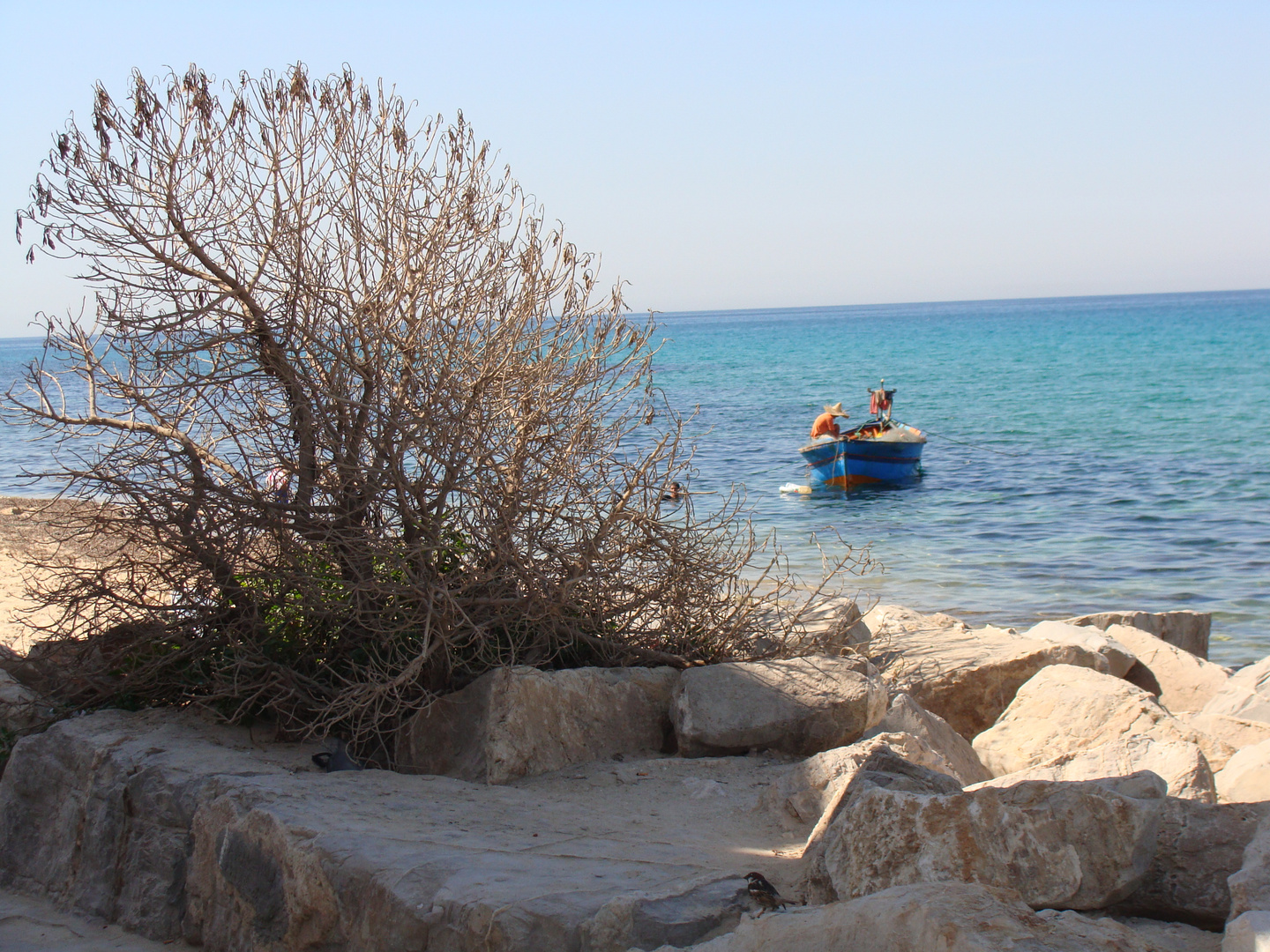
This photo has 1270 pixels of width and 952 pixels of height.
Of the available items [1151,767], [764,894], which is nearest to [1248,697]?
[1151,767]

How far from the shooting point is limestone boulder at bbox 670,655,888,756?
4.98 m

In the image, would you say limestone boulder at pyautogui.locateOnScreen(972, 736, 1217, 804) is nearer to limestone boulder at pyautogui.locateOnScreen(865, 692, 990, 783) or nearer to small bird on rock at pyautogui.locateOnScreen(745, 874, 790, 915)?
limestone boulder at pyautogui.locateOnScreen(865, 692, 990, 783)

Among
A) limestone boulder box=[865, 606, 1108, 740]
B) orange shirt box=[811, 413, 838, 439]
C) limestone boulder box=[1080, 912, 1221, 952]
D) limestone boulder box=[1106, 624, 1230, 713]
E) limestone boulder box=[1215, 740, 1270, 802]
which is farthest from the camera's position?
orange shirt box=[811, 413, 838, 439]

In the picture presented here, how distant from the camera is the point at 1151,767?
13.2ft

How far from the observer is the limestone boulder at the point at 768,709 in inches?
196

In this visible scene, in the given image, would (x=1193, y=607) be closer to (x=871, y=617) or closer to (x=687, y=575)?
(x=871, y=617)

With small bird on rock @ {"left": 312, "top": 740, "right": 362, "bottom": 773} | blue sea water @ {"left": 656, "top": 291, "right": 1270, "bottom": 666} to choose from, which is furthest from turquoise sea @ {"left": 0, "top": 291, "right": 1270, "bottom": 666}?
small bird on rock @ {"left": 312, "top": 740, "right": 362, "bottom": 773}

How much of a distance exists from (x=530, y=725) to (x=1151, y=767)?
2667 millimetres

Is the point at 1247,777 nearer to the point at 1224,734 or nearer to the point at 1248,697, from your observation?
the point at 1224,734

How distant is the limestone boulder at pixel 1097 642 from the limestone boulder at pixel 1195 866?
3634 mm

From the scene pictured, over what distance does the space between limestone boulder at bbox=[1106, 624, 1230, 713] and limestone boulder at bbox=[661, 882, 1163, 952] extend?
5250 millimetres

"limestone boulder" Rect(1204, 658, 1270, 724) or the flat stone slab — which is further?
"limestone boulder" Rect(1204, 658, 1270, 724)

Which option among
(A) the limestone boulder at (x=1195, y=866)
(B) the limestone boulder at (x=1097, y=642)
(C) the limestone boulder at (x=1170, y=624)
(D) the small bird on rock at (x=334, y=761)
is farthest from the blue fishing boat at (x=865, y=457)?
(A) the limestone boulder at (x=1195, y=866)

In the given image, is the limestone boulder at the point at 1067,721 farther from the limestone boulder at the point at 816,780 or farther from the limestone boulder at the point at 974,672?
the limestone boulder at the point at 816,780
